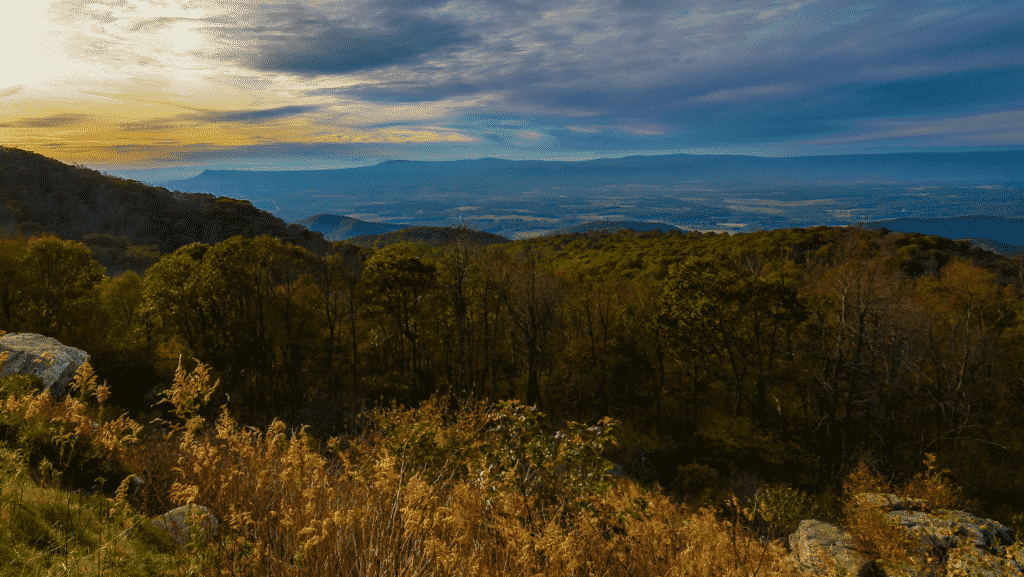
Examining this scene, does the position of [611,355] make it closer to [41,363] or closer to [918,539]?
[918,539]

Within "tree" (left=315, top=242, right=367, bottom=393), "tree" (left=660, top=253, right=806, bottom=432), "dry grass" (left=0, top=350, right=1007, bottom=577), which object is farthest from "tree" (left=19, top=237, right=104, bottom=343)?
"tree" (left=660, top=253, right=806, bottom=432)

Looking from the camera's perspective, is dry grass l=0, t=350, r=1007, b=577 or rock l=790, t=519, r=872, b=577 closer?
dry grass l=0, t=350, r=1007, b=577

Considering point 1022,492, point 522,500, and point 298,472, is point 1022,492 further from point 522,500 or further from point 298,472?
point 298,472

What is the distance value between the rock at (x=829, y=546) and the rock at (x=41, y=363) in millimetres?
24038

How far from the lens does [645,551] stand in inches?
305

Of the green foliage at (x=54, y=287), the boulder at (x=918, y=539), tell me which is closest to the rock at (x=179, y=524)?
the boulder at (x=918, y=539)

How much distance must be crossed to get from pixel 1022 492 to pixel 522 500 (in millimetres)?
40558

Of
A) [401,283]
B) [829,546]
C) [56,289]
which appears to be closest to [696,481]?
[829,546]

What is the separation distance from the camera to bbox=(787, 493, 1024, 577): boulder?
37.1 feet

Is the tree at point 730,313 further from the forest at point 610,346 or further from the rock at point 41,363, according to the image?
the rock at point 41,363

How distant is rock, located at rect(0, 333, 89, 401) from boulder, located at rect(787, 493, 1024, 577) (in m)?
22.5

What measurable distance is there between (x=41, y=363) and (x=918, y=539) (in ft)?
92.0

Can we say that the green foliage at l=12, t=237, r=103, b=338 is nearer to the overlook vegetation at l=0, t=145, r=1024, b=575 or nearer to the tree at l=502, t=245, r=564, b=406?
the overlook vegetation at l=0, t=145, r=1024, b=575

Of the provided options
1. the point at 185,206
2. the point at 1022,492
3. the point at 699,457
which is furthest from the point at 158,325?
the point at 185,206
